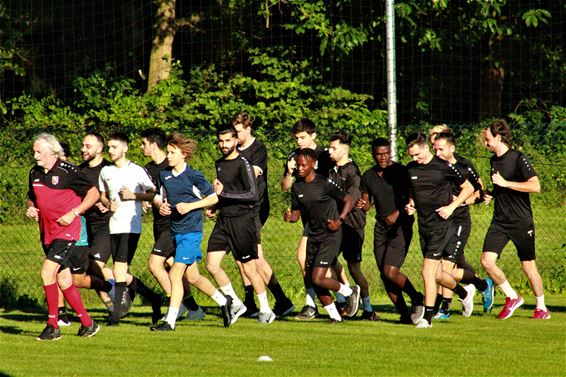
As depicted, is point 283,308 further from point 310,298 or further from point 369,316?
point 369,316

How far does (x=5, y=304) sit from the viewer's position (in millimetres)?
15742

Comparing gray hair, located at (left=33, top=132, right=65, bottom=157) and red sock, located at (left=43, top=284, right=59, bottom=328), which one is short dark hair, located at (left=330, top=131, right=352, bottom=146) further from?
red sock, located at (left=43, top=284, right=59, bottom=328)

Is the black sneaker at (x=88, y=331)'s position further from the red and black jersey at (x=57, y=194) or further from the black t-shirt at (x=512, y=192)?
the black t-shirt at (x=512, y=192)

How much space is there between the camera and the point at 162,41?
27641 millimetres

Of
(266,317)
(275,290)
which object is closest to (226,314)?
(266,317)

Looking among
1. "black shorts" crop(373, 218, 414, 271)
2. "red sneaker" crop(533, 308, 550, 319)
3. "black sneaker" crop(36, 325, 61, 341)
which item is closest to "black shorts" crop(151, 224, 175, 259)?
"black sneaker" crop(36, 325, 61, 341)

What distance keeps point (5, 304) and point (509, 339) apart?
6566mm

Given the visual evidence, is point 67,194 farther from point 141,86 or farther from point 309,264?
point 141,86

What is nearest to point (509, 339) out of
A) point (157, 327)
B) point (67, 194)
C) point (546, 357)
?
point (546, 357)

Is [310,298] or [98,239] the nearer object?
[98,239]

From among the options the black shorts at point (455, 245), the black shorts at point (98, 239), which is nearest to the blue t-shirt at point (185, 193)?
the black shorts at point (98, 239)

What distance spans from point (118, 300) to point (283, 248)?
5156 mm

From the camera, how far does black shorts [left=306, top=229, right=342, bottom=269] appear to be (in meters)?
13.6

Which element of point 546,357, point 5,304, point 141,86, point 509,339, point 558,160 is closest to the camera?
point 546,357
